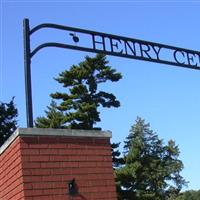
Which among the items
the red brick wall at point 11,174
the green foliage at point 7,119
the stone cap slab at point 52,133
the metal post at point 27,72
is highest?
the green foliage at point 7,119

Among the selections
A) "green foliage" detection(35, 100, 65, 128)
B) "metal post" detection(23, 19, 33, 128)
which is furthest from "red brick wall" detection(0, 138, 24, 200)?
"green foliage" detection(35, 100, 65, 128)

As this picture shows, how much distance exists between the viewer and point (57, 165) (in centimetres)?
732

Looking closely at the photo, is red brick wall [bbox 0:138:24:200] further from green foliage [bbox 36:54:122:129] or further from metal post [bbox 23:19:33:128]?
green foliage [bbox 36:54:122:129]

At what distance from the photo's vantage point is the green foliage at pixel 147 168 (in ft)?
129

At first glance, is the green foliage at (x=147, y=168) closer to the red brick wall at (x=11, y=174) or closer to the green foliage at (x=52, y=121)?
the green foliage at (x=52, y=121)

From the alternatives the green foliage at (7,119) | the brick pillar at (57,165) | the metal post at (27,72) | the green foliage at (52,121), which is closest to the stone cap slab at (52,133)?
the brick pillar at (57,165)

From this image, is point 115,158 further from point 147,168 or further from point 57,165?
point 57,165

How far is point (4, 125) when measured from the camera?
28594 millimetres

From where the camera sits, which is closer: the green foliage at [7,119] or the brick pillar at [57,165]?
the brick pillar at [57,165]

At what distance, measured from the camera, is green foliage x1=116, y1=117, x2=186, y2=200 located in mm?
39188

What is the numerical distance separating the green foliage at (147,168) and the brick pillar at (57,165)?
2922cm

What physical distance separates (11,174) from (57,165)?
2.21ft

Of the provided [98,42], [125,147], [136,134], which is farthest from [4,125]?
[136,134]

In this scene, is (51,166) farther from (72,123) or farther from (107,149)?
(72,123)
